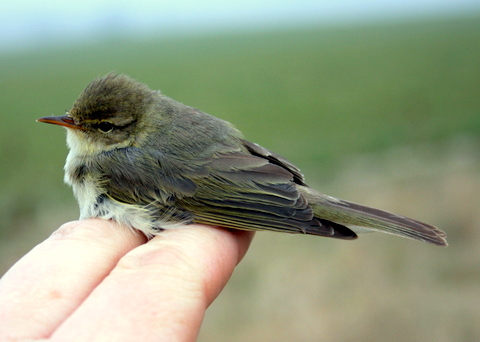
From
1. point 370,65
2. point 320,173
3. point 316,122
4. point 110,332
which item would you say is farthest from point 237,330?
point 370,65

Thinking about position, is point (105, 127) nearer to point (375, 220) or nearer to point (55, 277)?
point (55, 277)

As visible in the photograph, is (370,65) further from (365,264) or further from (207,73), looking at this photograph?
(365,264)

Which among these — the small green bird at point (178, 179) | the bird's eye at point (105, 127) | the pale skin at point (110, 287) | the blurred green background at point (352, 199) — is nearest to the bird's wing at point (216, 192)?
the small green bird at point (178, 179)

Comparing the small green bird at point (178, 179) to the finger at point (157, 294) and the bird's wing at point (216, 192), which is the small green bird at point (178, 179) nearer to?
the bird's wing at point (216, 192)

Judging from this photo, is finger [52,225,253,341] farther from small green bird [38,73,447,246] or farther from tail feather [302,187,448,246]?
tail feather [302,187,448,246]

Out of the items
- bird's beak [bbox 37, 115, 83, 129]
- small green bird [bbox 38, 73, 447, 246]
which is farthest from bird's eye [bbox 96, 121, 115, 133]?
bird's beak [bbox 37, 115, 83, 129]

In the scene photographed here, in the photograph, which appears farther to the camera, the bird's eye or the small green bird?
the bird's eye

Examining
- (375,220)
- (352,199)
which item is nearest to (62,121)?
(375,220)

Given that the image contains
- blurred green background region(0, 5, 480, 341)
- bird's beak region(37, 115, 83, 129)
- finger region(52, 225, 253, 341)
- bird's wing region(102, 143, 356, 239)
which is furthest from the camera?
blurred green background region(0, 5, 480, 341)
